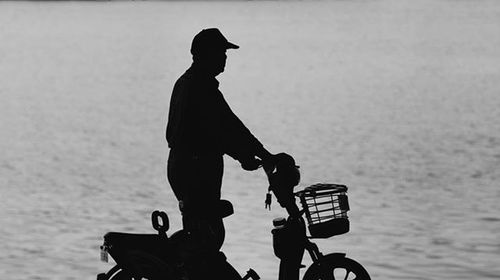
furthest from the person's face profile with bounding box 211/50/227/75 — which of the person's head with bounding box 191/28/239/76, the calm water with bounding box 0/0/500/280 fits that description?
the calm water with bounding box 0/0/500/280

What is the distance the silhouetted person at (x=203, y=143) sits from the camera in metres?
6.95

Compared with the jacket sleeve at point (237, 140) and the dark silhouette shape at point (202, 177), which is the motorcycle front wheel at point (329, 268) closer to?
the dark silhouette shape at point (202, 177)

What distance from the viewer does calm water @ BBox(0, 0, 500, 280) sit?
37.2 feet

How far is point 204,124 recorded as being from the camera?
696cm

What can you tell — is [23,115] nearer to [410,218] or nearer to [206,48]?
[410,218]

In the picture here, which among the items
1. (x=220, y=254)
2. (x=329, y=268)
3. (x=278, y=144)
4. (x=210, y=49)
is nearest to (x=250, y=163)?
(x=220, y=254)

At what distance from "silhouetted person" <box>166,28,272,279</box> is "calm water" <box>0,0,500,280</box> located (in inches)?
117

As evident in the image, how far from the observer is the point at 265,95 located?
31156 millimetres

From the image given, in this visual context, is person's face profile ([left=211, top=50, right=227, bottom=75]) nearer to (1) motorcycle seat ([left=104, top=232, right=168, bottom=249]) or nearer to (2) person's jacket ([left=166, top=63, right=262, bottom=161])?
(2) person's jacket ([left=166, top=63, right=262, bottom=161])

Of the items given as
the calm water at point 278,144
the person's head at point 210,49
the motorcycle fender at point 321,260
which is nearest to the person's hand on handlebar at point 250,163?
the person's head at point 210,49

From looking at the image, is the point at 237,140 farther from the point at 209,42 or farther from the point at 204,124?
the point at 209,42

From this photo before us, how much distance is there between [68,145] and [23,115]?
5272 millimetres

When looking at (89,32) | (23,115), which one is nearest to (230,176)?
(23,115)

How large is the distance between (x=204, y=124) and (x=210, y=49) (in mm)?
361
